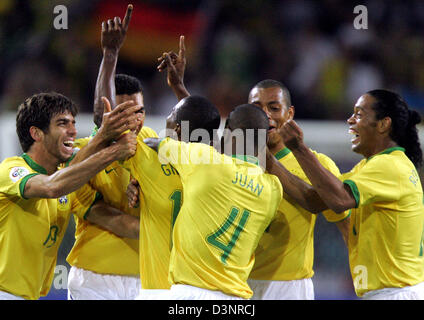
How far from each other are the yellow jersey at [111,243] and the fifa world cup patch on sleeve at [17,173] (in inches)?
25.5

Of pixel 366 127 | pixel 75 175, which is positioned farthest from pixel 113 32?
pixel 366 127

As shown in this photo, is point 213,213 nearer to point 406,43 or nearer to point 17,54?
point 17,54

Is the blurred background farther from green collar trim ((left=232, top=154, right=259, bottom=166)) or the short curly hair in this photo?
green collar trim ((left=232, top=154, right=259, bottom=166))

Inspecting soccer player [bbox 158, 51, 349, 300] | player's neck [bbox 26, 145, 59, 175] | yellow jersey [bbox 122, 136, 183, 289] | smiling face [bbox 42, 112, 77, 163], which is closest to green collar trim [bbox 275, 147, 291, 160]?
soccer player [bbox 158, 51, 349, 300]

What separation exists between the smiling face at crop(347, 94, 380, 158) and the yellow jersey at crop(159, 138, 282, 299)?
110 cm

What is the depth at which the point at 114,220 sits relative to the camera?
431 centimetres

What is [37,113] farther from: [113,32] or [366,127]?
[366,127]

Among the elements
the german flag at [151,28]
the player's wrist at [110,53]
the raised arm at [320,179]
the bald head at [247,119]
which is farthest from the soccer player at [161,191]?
the german flag at [151,28]

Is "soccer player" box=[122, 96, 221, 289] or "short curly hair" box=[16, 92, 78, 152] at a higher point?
"short curly hair" box=[16, 92, 78, 152]

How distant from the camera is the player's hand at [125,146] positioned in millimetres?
3736

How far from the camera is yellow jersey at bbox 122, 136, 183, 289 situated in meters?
3.84

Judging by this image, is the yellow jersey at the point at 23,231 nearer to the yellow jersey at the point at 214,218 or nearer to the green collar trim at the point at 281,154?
the yellow jersey at the point at 214,218

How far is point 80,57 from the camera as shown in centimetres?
884

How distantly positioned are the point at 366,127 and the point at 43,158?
2.31m
